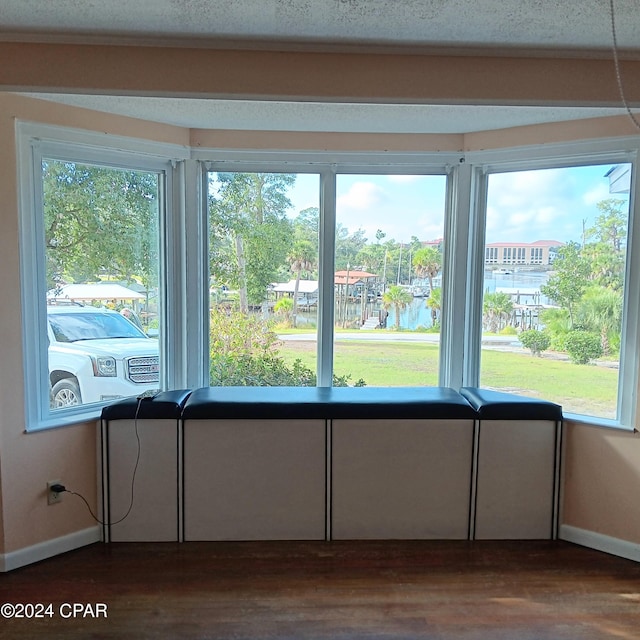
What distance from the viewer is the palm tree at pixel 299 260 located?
10.6 ft

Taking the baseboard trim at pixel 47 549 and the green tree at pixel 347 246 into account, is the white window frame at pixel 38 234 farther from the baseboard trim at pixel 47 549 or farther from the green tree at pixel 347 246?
the green tree at pixel 347 246

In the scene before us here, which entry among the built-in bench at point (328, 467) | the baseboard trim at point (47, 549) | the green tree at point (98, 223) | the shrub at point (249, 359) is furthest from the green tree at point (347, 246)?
the baseboard trim at point (47, 549)

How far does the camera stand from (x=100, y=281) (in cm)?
287

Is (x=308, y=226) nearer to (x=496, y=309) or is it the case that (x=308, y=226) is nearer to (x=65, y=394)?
(x=496, y=309)

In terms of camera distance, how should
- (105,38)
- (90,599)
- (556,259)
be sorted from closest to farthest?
(105,38) < (90,599) < (556,259)

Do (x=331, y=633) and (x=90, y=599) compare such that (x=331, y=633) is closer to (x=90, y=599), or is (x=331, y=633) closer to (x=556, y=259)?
(x=90, y=599)

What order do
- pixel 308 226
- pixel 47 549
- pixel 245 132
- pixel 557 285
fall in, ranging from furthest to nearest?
pixel 308 226
pixel 245 132
pixel 557 285
pixel 47 549

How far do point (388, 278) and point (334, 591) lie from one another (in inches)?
70.5

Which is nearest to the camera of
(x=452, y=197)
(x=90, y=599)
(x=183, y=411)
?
(x=90, y=599)

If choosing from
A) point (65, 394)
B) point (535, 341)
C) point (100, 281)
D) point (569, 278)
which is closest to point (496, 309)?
point (535, 341)

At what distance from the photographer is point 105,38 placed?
2041 mm

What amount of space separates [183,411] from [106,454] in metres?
0.47

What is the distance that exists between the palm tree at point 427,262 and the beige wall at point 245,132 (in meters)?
0.63

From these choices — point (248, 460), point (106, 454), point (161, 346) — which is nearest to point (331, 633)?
point (248, 460)
